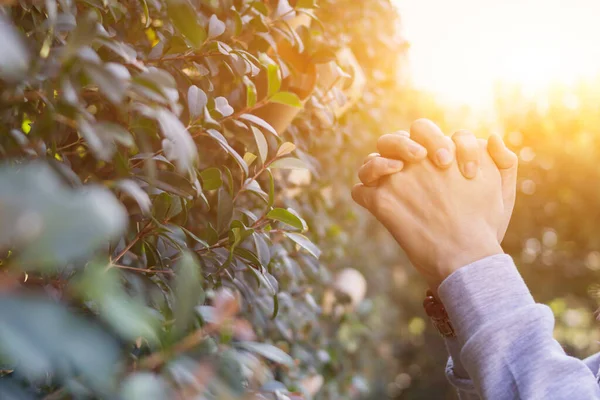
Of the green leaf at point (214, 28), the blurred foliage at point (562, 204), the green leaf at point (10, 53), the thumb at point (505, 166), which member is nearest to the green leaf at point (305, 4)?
the green leaf at point (214, 28)


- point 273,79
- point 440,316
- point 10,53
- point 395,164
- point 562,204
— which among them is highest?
point 10,53

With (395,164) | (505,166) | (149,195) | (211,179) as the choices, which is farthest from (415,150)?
(149,195)

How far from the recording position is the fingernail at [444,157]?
109 centimetres

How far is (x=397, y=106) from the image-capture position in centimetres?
481

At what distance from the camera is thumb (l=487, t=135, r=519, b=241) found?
3.77 feet

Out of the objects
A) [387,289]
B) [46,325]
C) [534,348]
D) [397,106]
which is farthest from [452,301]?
[387,289]

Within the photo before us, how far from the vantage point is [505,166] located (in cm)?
116

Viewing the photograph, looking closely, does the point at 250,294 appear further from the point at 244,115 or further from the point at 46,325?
the point at 46,325

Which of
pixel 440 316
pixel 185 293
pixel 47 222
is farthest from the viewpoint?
pixel 440 316

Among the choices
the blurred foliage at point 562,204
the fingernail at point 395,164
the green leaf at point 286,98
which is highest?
the green leaf at point 286,98

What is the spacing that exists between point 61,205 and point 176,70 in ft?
2.42

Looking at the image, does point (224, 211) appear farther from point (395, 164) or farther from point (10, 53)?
point (10, 53)

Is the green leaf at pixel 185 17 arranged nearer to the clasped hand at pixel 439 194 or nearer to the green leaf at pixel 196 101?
the green leaf at pixel 196 101

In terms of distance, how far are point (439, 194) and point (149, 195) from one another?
0.57 meters
